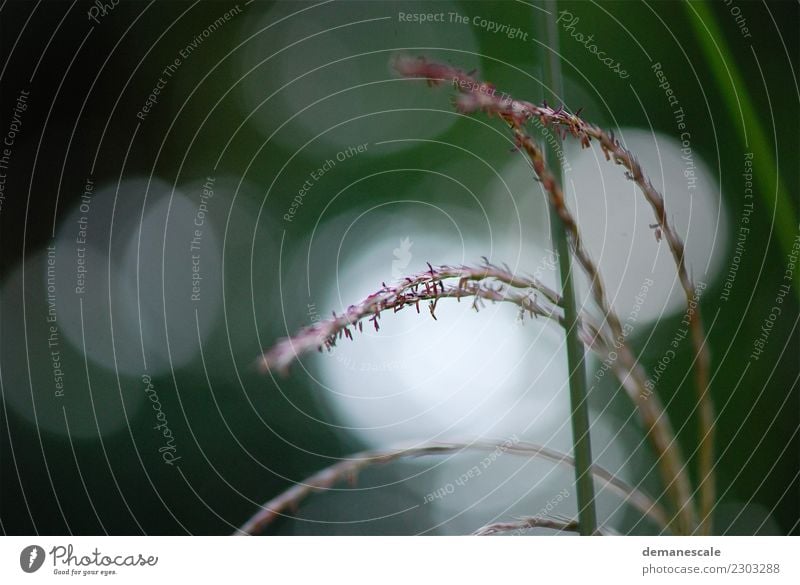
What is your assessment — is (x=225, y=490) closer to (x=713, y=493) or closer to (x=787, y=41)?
(x=713, y=493)

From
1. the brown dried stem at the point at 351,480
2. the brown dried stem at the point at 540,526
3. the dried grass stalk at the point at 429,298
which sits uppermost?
the dried grass stalk at the point at 429,298

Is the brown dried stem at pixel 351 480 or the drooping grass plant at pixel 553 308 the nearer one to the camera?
the drooping grass plant at pixel 553 308

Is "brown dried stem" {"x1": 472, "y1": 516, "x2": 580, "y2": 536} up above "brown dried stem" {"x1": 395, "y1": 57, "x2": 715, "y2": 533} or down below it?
below

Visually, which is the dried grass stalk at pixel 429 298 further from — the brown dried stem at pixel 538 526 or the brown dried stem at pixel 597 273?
the brown dried stem at pixel 538 526

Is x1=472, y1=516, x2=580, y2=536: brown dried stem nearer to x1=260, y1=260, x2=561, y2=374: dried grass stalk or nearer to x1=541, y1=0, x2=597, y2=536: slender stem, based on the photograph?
x1=541, y1=0, x2=597, y2=536: slender stem

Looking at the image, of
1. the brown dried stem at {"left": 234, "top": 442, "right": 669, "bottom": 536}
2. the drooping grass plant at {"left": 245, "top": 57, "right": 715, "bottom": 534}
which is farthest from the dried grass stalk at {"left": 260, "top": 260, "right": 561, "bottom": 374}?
the brown dried stem at {"left": 234, "top": 442, "right": 669, "bottom": 536}

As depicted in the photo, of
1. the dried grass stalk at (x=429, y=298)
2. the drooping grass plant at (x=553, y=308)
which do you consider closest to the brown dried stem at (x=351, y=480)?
the drooping grass plant at (x=553, y=308)

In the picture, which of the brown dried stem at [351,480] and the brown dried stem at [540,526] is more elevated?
the brown dried stem at [351,480]
